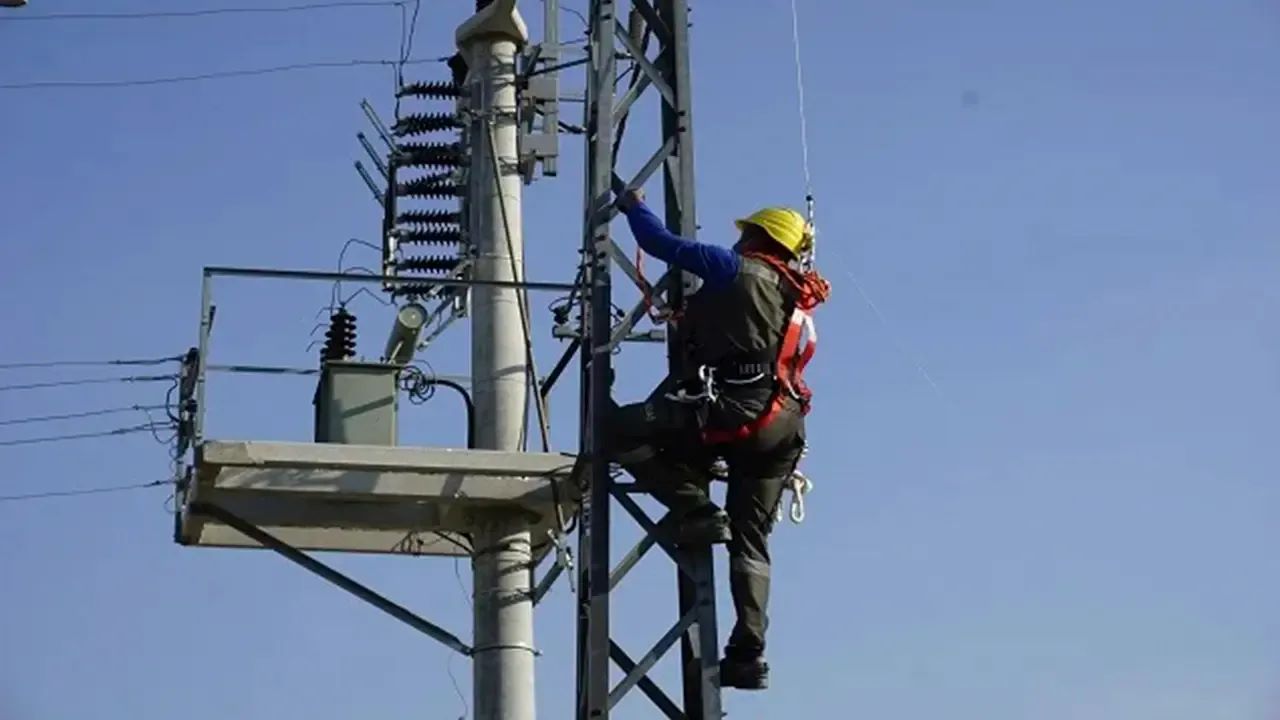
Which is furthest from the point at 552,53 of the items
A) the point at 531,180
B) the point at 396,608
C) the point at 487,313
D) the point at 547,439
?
the point at 396,608

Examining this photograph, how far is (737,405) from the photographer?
12.2m

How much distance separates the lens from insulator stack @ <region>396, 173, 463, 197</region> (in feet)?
62.6

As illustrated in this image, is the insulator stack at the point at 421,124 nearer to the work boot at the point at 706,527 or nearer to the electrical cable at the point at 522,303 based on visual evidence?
the electrical cable at the point at 522,303

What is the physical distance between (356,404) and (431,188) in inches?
151

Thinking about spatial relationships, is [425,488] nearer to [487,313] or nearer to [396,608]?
[396,608]

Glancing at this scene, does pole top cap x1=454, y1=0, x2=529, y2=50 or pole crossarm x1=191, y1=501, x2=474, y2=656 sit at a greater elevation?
pole top cap x1=454, y1=0, x2=529, y2=50

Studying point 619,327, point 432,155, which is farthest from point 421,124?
point 619,327

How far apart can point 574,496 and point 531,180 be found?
3752 millimetres

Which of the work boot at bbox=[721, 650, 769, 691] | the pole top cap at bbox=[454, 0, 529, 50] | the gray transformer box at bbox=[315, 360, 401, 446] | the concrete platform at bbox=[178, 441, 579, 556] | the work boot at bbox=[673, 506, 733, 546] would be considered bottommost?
the work boot at bbox=[721, 650, 769, 691]

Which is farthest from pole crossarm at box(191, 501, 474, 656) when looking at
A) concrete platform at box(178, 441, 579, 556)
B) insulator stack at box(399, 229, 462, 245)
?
insulator stack at box(399, 229, 462, 245)

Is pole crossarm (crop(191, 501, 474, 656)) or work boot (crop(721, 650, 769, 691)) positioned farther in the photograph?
pole crossarm (crop(191, 501, 474, 656))

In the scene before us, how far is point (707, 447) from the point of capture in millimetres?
12469

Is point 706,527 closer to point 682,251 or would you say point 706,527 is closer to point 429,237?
point 682,251

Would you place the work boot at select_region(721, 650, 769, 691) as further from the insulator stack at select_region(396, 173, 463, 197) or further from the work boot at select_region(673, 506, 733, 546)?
the insulator stack at select_region(396, 173, 463, 197)
